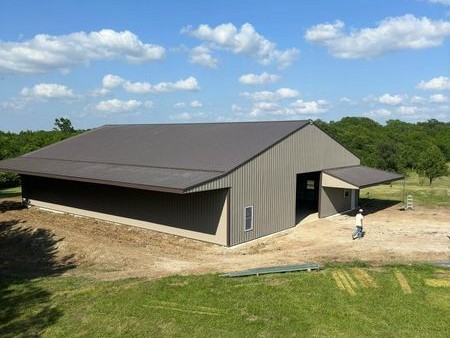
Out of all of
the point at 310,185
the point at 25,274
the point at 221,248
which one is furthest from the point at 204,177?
the point at 310,185

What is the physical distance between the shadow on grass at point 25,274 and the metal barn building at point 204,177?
12.6 ft

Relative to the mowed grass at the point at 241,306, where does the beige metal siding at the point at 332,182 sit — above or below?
above

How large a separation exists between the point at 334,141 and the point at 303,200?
5.84m

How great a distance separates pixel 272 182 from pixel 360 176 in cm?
802

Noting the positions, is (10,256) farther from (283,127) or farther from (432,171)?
(432,171)

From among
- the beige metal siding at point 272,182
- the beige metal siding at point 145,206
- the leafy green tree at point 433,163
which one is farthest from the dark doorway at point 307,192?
the leafy green tree at point 433,163

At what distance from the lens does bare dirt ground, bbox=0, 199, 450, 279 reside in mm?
17328

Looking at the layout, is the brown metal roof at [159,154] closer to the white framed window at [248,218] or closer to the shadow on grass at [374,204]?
the white framed window at [248,218]

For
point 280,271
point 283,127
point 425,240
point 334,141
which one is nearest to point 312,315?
point 280,271

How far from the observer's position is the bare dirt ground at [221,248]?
1733cm

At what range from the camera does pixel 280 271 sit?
14.9 meters

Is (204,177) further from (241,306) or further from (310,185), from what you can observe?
(310,185)

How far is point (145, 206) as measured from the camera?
78.9 ft

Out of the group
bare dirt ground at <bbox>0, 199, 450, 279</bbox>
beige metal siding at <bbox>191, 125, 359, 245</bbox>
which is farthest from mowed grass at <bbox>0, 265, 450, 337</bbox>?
beige metal siding at <bbox>191, 125, 359, 245</bbox>
